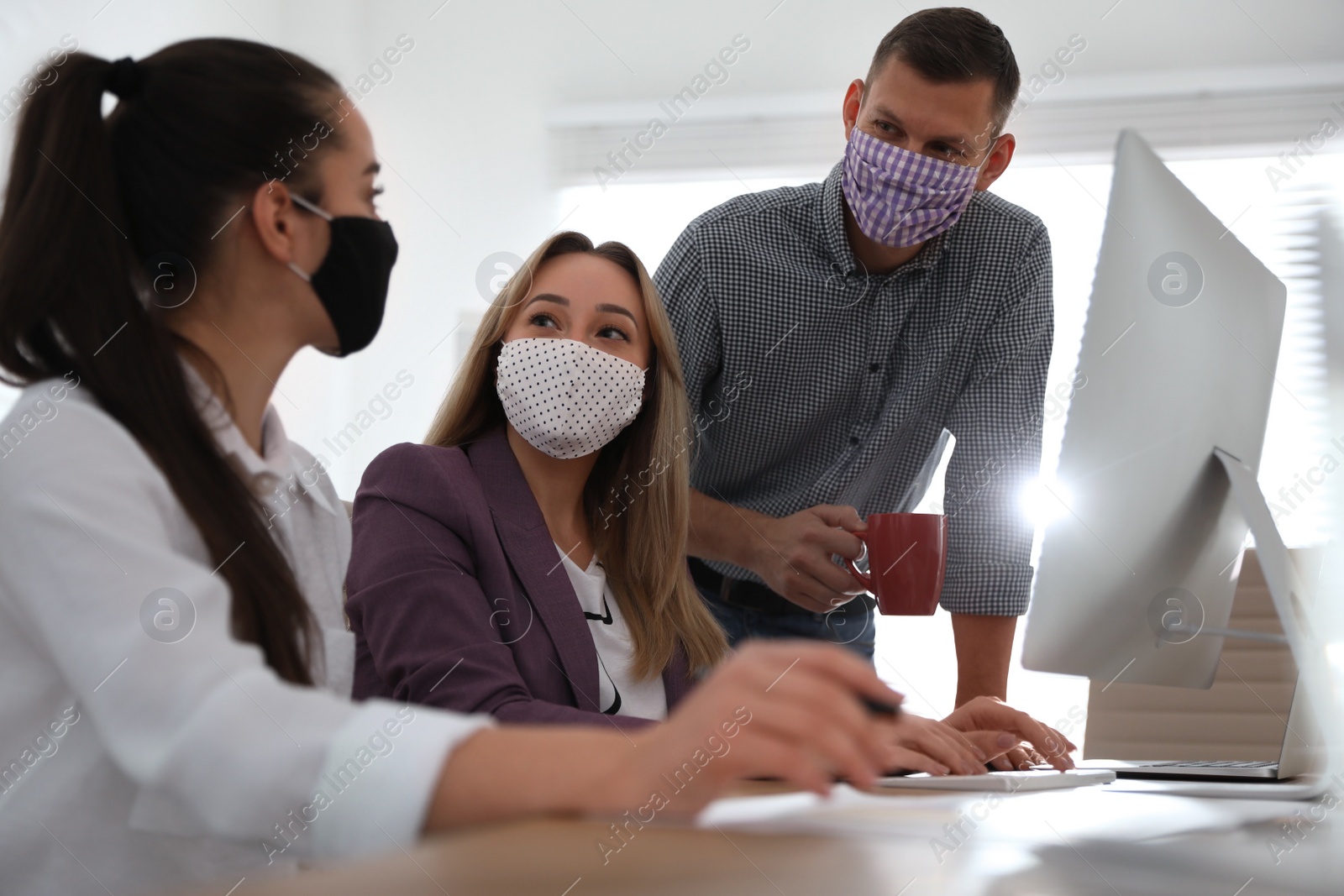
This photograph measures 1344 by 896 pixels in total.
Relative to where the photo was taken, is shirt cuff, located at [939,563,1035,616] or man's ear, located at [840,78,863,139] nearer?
shirt cuff, located at [939,563,1035,616]

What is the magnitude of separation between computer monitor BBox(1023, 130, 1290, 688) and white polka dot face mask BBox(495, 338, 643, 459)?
0.54 meters

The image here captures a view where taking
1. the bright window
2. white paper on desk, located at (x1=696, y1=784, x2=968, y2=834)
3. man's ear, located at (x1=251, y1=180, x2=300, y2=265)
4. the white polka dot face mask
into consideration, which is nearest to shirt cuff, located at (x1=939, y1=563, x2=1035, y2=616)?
the white polka dot face mask

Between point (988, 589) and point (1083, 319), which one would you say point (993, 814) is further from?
point (1083, 319)

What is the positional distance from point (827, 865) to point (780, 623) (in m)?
1.21

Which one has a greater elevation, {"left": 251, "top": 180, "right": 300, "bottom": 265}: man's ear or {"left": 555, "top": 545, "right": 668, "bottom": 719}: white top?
{"left": 251, "top": 180, "right": 300, "bottom": 265}: man's ear

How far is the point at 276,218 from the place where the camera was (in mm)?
695

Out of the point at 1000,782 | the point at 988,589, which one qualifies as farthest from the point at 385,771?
the point at 988,589

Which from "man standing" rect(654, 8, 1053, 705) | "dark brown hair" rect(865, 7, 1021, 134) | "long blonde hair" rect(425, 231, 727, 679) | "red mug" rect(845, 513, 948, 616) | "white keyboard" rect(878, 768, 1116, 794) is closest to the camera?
"white keyboard" rect(878, 768, 1116, 794)

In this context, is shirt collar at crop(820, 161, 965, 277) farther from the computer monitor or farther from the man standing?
the computer monitor

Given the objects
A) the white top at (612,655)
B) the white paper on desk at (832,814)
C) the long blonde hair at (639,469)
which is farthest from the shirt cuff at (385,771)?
the long blonde hair at (639,469)

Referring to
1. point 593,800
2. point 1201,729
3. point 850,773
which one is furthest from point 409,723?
point 1201,729

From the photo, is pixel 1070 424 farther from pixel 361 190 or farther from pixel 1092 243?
pixel 1092 243

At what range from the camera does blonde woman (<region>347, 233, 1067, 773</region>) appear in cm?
100

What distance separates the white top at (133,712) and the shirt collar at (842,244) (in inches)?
46.8
